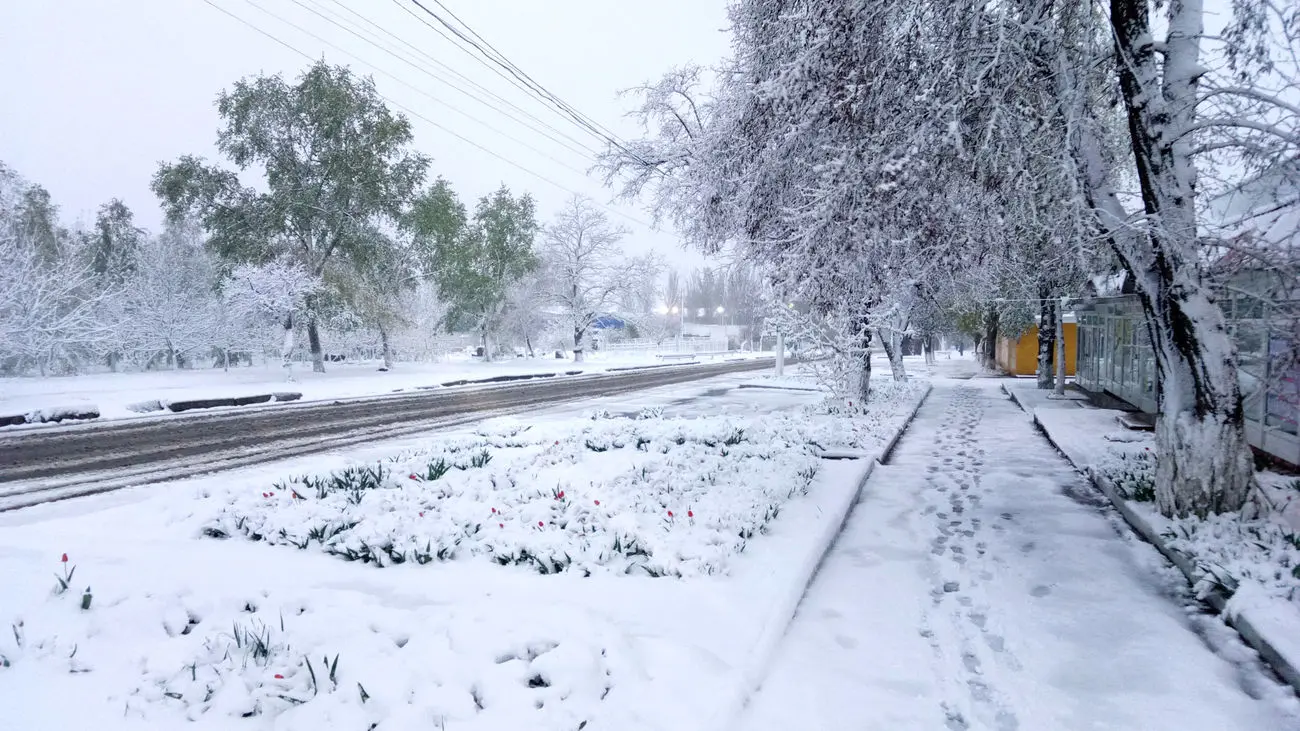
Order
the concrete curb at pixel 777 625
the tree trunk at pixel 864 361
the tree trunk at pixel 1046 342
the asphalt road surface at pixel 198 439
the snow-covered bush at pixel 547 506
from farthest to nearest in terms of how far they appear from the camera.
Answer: the tree trunk at pixel 1046 342 < the tree trunk at pixel 864 361 < the asphalt road surface at pixel 198 439 < the snow-covered bush at pixel 547 506 < the concrete curb at pixel 777 625

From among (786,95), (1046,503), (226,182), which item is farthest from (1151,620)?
(226,182)

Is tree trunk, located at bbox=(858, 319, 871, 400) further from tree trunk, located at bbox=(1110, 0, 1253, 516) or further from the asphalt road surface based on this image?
the asphalt road surface

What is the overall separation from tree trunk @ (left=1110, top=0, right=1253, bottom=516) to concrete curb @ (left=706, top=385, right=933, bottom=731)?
10.0 ft

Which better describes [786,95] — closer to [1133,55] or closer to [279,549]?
[1133,55]

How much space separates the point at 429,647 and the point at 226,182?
2856 cm

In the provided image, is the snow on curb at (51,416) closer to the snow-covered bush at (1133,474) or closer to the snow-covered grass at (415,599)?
the snow-covered grass at (415,599)

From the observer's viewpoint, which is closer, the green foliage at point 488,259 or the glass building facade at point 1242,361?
the glass building facade at point 1242,361

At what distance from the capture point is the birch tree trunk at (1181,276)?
18.3ft

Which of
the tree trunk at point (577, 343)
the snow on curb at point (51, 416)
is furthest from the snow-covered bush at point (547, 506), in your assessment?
the tree trunk at point (577, 343)

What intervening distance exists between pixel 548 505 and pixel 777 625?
259 cm

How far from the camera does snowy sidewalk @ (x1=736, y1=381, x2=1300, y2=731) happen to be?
3166 mm

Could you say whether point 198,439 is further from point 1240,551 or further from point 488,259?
point 488,259

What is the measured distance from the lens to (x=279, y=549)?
4965 millimetres

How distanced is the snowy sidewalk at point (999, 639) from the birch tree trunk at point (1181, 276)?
3.33 feet
